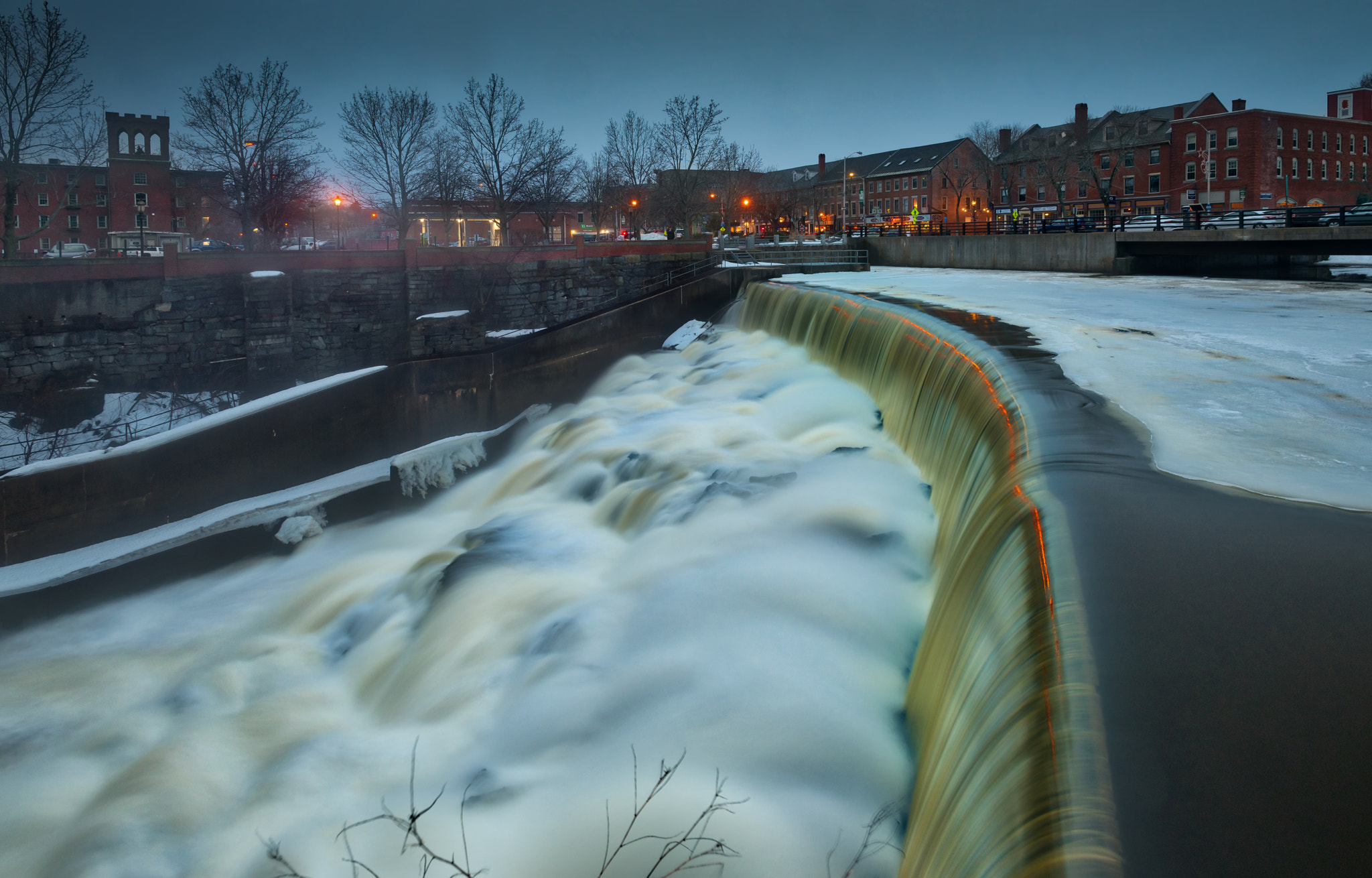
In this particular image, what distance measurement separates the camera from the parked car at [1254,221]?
28.0 m

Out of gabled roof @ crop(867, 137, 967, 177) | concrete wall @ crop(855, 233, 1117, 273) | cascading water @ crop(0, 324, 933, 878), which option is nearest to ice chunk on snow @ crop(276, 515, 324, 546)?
cascading water @ crop(0, 324, 933, 878)

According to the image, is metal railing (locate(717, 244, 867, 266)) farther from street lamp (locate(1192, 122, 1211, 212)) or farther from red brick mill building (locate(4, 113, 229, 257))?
red brick mill building (locate(4, 113, 229, 257))

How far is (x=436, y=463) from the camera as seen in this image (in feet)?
52.7

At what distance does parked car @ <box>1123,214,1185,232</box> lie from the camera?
3041 centimetres

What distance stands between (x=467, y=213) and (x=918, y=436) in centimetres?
6780

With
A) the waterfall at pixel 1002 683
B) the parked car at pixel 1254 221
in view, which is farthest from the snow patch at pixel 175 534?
the parked car at pixel 1254 221

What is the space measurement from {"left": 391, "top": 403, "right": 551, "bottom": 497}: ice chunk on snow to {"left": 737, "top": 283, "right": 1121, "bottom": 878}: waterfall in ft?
33.2

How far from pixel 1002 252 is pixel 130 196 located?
80.3m

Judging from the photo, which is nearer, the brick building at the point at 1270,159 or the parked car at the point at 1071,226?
the parked car at the point at 1071,226

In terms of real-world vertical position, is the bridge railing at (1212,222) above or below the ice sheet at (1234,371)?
above

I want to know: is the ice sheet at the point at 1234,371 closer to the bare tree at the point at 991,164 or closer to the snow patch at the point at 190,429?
the snow patch at the point at 190,429

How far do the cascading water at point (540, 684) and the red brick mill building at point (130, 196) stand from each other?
78049mm

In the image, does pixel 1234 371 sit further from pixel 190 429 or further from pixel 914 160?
pixel 914 160

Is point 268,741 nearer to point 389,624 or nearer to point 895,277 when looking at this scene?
point 389,624
